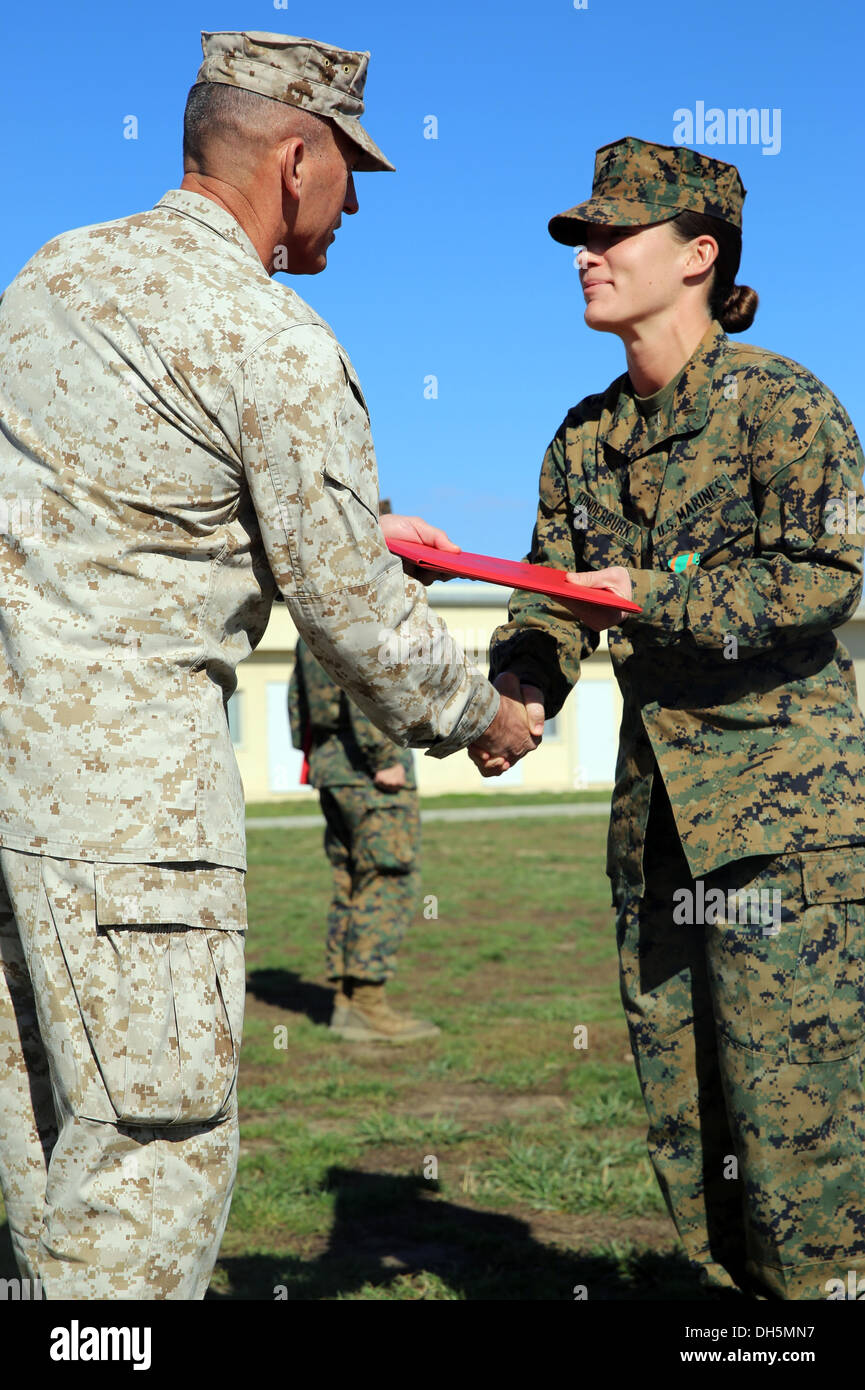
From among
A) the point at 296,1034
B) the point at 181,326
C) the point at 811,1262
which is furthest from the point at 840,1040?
the point at 296,1034

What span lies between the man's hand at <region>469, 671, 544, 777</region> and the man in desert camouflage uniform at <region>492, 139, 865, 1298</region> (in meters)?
0.04

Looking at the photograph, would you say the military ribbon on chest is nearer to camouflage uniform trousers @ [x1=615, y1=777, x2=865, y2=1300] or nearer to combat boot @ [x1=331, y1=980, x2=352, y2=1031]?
camouflage uniform trousers @ [x1=615, y1=777, x2=865, y2=1300]

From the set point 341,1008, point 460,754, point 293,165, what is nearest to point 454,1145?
point 341,1008

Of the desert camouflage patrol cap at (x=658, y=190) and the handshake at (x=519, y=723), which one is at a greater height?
the desert camouflage patrol cap at (x=658, y=190)

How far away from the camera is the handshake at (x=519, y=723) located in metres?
3.03

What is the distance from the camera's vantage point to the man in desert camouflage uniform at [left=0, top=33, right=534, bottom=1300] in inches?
92.0

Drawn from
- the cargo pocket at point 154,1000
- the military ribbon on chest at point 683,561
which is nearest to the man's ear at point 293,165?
the military ribbon on chest at point 683,561

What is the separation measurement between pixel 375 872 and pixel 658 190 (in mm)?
4948

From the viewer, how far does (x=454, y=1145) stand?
17.8 ft

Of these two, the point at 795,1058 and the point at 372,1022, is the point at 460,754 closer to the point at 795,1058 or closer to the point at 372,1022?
the point at 372,1022

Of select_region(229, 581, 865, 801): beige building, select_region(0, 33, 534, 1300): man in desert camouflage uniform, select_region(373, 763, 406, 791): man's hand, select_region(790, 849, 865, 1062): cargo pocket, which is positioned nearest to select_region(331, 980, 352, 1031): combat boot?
select_region(373, 763, 406, 791): man's hand

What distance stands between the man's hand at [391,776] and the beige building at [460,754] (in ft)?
52.8

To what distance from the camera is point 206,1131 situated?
242 cm

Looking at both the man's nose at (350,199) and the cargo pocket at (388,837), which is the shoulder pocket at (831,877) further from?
the cargo pocket at (388,837)
